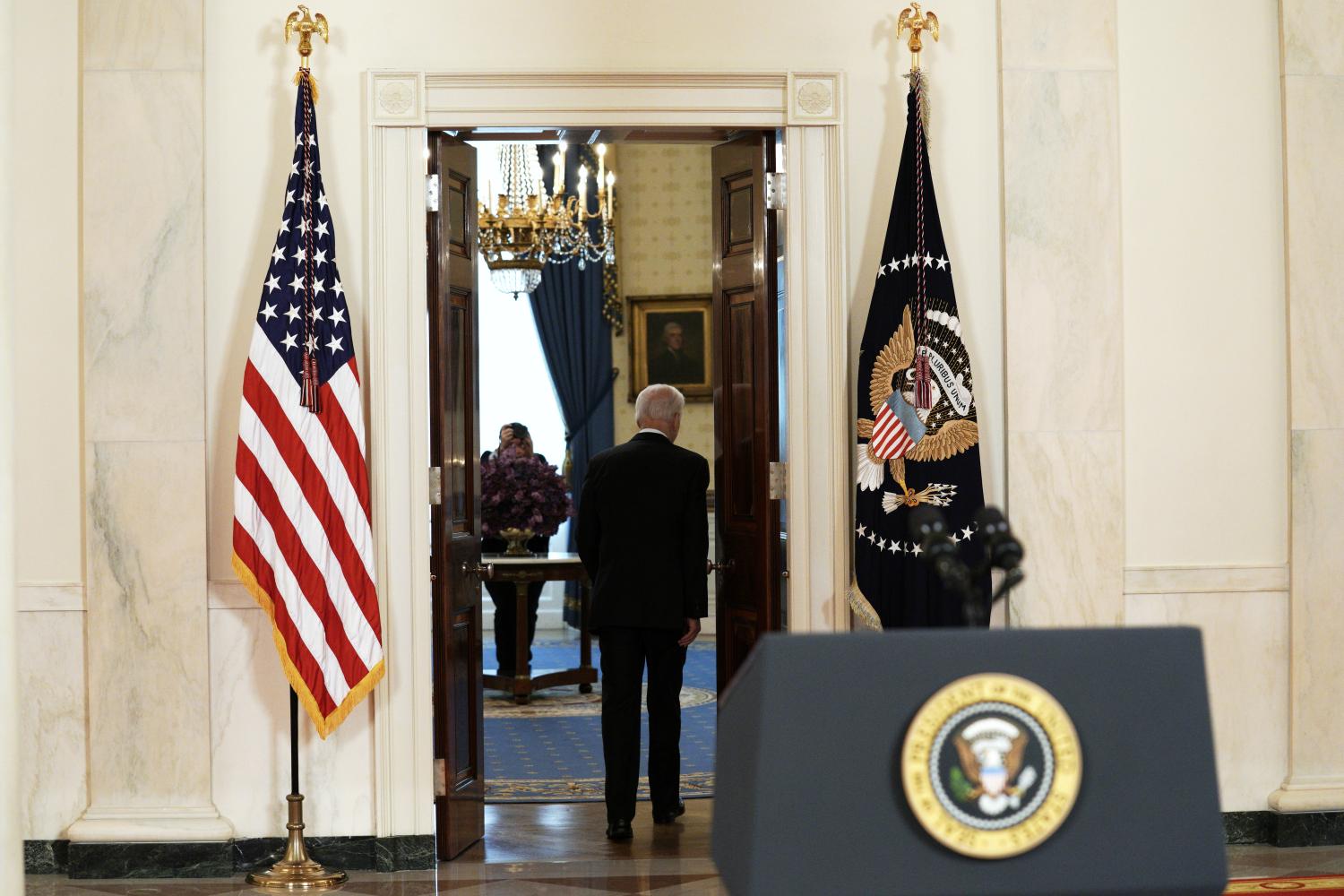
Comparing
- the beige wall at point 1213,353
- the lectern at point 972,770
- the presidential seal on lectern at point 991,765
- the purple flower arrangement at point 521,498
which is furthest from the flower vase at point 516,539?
the presidential seal on lectern at point 991,765

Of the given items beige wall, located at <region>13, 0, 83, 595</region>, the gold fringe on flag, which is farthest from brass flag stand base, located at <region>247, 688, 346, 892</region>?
A: beige wall, located at <region>13, 0, 83, 595</region>

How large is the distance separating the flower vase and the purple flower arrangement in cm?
5

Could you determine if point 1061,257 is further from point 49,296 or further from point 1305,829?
point 49,296

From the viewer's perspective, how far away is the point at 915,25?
5.79 metres

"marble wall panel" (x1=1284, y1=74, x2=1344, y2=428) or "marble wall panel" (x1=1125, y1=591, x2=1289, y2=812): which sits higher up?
"marble wall panel" (x1=1284, y1=74, x2=1344, y2=428)

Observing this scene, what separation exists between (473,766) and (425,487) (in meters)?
1.26

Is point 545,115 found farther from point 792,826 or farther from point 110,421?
point 792,826

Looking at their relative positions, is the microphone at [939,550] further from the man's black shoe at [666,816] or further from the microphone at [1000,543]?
the man's black shoe at [666,816]

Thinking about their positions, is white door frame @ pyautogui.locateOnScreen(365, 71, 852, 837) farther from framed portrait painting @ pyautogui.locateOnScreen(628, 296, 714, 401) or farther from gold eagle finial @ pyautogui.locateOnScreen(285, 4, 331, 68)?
framed portrait painting @ pyautogui.locateOnScreen(628, 296, 714, 401)

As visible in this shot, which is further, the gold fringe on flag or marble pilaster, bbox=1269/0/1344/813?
marble pilaster, bbox=1269/0/1344/813

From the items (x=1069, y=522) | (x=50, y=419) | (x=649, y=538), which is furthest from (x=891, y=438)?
(x=50, y=419)

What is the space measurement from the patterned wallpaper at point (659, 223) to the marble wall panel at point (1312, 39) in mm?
7763

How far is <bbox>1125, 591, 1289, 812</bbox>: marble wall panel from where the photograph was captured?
19.5 ft

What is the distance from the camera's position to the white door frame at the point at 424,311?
18.8 feet
